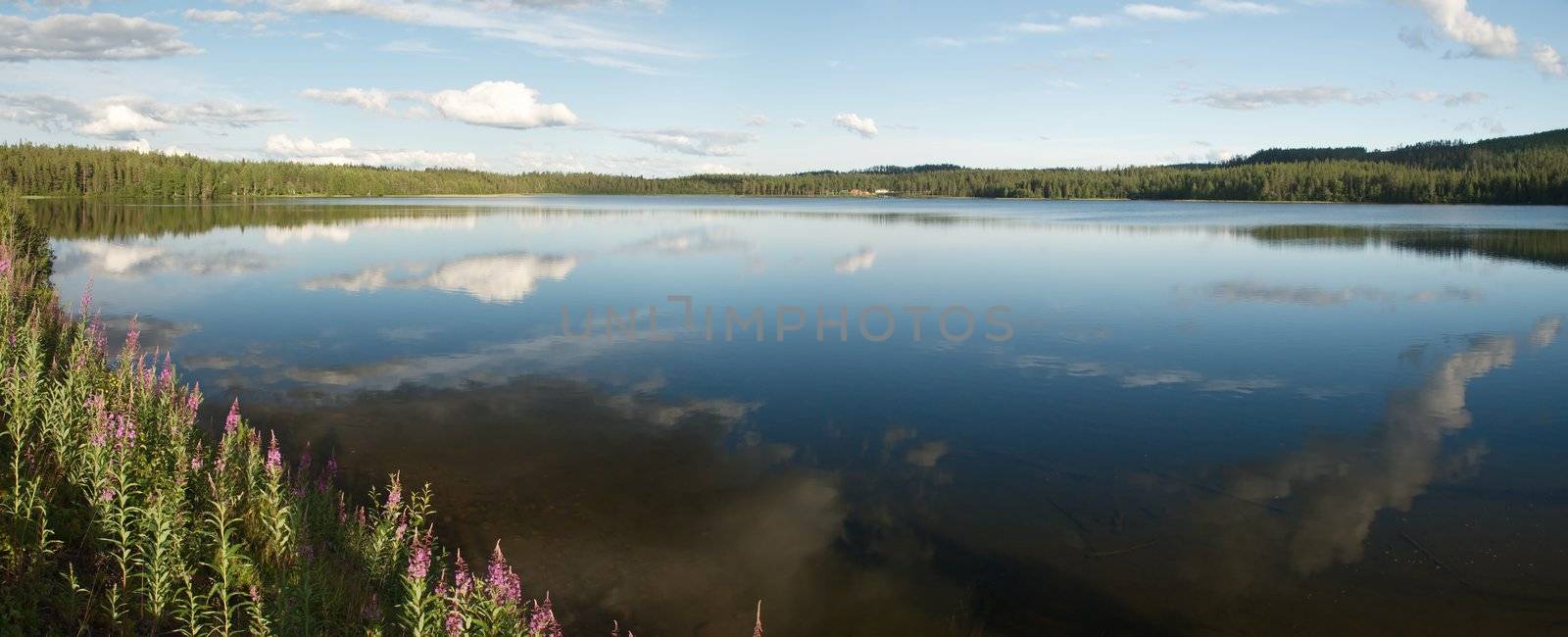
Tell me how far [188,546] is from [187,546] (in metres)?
0.03

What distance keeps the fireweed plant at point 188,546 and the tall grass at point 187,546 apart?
0.02 meters

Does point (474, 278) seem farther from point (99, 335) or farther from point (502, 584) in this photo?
point (502, 584)

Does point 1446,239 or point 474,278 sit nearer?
point 474,278

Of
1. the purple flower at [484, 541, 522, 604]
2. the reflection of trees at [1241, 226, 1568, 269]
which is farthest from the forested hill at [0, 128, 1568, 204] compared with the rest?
the purple flower at [484, 541, 522, 604]

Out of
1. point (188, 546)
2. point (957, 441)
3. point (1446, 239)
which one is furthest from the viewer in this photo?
point (1446, 239)

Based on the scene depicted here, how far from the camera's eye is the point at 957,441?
11297 millimetres

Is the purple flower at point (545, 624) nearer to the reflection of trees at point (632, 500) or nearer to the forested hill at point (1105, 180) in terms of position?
the reflection of trees at point (632, 500)

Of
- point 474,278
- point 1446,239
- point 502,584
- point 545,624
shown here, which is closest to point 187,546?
point 502,584

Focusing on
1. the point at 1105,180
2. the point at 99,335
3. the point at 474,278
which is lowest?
the point at 99,335

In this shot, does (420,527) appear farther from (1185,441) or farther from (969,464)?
(1185,441)

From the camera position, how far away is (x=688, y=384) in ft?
46.2

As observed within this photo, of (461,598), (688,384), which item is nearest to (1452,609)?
(461,598)

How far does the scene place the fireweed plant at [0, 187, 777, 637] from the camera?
569 cm

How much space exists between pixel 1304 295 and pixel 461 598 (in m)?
24.6
